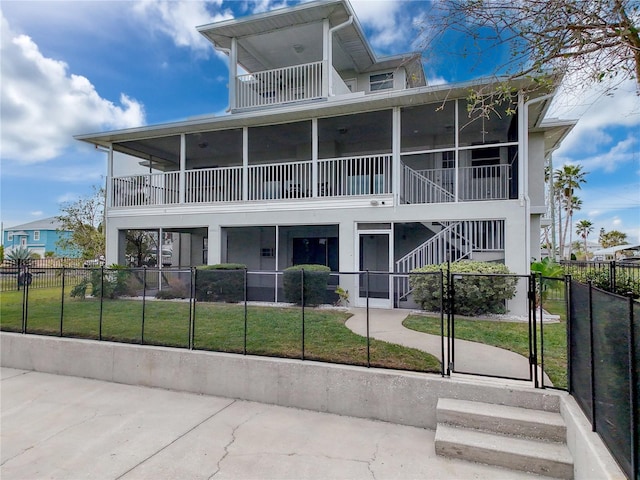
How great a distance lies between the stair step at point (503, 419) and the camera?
360 cm

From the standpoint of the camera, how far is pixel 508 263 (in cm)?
917

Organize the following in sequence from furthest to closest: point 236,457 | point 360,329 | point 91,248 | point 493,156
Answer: point 91,248, point 493,156, point 360,329, point 236,457

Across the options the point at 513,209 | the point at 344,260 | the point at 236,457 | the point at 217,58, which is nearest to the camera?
the point at 236,457

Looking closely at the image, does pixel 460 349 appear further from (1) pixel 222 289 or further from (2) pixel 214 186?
(2) pixel 214 186

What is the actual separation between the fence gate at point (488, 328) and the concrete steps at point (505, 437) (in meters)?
0.58

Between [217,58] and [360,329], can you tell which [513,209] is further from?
[217,58]

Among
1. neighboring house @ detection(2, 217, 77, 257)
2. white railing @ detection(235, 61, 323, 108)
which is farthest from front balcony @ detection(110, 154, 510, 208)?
neighboring house @ detection(2, 217, 77, 257)

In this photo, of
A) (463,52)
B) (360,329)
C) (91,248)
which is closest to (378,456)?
(360,329)

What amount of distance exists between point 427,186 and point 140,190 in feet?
33.0

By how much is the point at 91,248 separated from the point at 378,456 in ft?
66.6

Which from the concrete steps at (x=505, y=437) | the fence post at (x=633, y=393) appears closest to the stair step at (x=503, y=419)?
the concrete steps at (x=505, y=437)

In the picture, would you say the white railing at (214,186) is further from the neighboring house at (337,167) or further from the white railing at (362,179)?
the white railing at (362,179)

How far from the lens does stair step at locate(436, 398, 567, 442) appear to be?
360 cm

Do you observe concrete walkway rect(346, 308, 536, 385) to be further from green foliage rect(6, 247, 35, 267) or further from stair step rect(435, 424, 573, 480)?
green foliage rect(6, 247, 35, 267)
